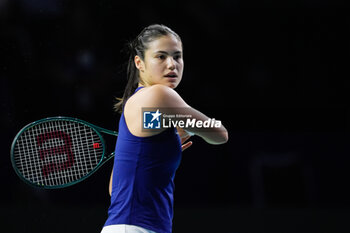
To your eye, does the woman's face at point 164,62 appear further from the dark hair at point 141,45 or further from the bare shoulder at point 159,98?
the bare shoulder at point 159,98

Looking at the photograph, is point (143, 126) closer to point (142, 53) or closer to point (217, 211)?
point (142, 53)

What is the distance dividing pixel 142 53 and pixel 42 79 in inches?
110

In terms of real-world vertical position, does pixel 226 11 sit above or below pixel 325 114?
above

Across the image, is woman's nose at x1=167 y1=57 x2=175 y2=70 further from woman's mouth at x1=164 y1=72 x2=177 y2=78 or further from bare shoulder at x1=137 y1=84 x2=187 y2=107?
bare shoulder at x1=137 y1=84 x2=187 y2=107

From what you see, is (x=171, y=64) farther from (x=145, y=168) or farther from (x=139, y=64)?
(x=145, y=168)

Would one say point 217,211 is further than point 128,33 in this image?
No

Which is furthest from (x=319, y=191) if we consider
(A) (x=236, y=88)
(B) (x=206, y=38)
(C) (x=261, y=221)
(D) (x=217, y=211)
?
(B) (x=206, y=38)

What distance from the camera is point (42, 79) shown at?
4.45 metres

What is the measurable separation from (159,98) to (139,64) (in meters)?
0.32

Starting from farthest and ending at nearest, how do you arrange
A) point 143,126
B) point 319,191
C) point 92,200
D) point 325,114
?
1. point 325,114
2. point 319,191
3. point 92,200
4. point 143,126

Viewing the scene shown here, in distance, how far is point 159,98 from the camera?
1591 mm

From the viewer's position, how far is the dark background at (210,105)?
4.16 meters

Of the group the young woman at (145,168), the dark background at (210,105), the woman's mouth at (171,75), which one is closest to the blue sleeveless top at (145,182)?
the young woman at (145,168)

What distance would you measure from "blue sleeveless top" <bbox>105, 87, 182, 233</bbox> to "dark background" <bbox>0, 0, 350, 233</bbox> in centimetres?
200
